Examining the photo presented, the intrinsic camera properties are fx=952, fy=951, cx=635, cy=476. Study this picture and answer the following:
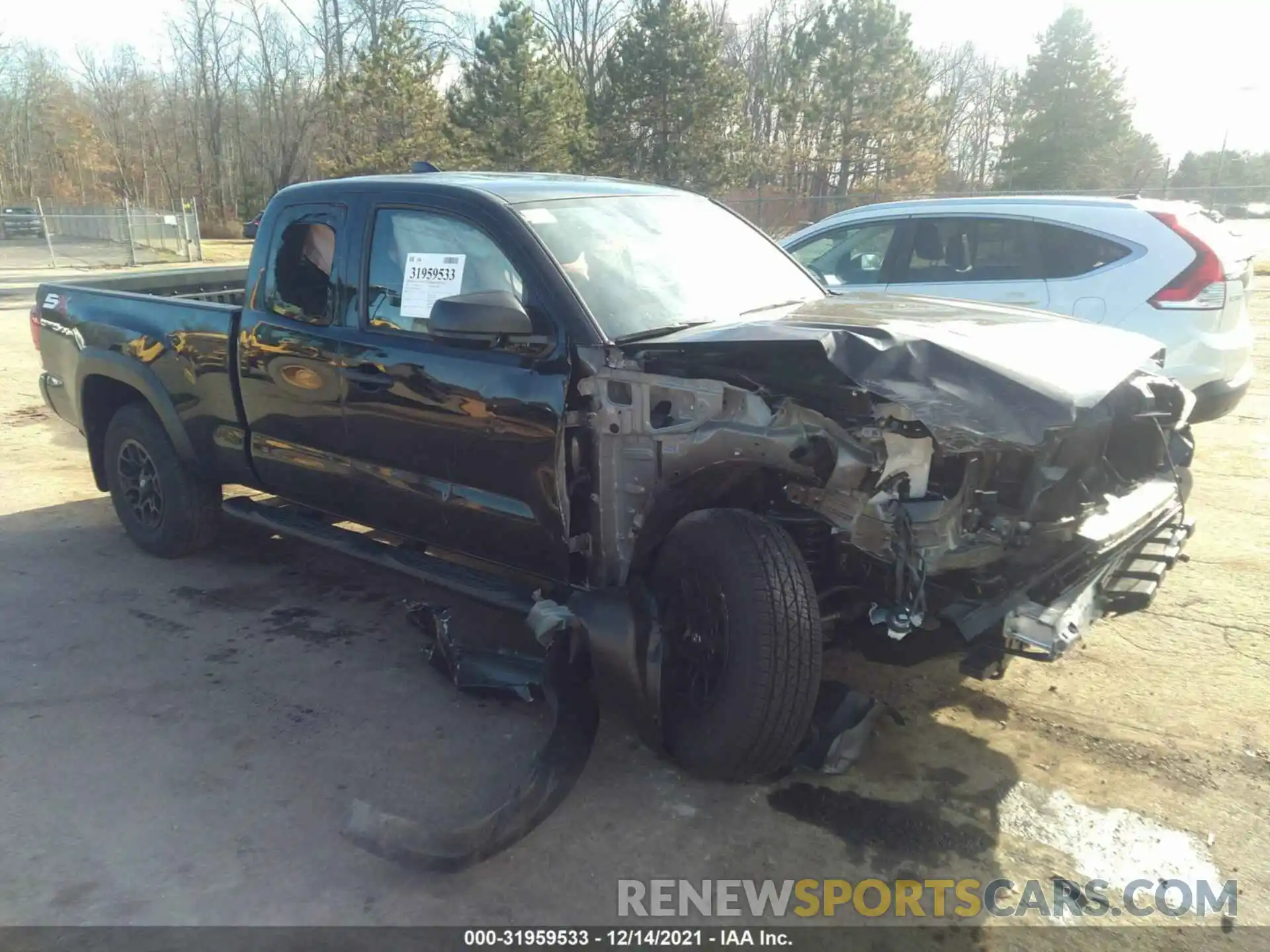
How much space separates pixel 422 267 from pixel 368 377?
0.52m

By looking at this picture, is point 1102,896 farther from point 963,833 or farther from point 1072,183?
point 1072,183

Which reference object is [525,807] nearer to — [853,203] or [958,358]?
[958,358]

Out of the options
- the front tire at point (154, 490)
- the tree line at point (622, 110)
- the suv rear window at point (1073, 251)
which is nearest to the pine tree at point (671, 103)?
the tree line at point (622, 110)

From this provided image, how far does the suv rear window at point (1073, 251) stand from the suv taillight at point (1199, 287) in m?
0.38

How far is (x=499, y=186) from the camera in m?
3.99

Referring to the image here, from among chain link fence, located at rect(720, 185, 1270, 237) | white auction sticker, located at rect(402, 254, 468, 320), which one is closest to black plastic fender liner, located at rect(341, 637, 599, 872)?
white auction sticker, located at rect(402, 254, 468, 320)

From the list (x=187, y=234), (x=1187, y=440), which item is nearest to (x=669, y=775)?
(x=1187, y=440)

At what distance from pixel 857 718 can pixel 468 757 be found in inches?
55.1

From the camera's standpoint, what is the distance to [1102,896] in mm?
2727

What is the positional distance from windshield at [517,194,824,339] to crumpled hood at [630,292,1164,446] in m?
0.23

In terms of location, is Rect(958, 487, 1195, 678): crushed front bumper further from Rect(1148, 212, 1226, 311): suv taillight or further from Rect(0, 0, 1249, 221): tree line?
Rect(0, 0, 1249, 221): tree line

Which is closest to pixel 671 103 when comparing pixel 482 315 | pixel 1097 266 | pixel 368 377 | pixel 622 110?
pixel 622 110

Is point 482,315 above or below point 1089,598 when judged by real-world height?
above

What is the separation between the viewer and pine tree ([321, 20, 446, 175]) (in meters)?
29.4
